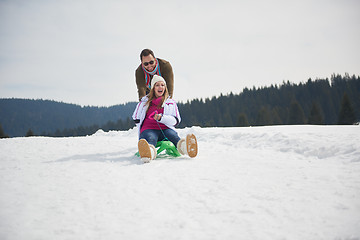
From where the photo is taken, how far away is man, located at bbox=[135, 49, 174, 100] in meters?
4.61

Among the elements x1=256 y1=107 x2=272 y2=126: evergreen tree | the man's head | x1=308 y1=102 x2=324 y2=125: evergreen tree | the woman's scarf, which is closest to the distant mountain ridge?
x1=256 y1=107 x2=272 y2=126: evergreen tree

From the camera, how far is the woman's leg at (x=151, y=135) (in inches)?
152

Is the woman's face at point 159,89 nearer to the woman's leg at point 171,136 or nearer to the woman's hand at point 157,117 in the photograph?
the woman's hand at point 157,117

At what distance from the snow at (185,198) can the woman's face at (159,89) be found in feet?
4.42

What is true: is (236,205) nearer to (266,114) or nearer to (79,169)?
(79,169)

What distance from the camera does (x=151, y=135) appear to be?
12.9ft

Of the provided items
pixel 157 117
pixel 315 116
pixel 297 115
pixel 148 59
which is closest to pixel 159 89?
pixel 157 117

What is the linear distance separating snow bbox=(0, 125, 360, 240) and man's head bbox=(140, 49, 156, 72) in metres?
2.09

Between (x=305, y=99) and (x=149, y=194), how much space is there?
70.6 metres

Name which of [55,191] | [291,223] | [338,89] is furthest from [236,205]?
[338,89]

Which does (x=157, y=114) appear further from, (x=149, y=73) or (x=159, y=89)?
(x=149, y=73)

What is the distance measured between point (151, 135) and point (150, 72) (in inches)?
57.8

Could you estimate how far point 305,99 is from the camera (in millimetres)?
62938

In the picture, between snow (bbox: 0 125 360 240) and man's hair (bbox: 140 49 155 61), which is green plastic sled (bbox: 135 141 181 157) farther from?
man's hair (bbox: 140 49 155 61)
